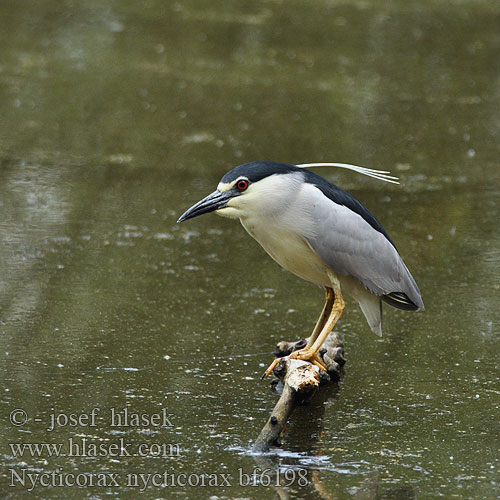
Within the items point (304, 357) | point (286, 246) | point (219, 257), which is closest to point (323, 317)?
point (304, 357)

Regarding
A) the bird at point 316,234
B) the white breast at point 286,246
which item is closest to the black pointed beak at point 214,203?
the bird at point 316,234

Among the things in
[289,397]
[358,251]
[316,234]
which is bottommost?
[289,397]

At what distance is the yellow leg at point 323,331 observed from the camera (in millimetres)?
4023

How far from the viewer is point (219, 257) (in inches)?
229

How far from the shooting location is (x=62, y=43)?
10.8 metres

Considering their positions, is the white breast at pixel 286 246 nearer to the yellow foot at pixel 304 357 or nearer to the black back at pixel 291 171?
the black back at pixel 291 171

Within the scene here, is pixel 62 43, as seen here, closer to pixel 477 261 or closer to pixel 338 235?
pixel 477 261

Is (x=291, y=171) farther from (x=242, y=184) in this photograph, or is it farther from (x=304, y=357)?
(x=304, y=357)

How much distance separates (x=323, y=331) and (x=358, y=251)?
40 cm

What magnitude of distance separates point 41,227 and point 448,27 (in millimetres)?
8017

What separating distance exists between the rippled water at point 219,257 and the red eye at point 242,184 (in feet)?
2.97

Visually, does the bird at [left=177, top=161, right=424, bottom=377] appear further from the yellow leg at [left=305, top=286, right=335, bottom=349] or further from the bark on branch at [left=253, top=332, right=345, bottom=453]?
the bark on branch at [left=253, top=332, right=345, bottom=453]

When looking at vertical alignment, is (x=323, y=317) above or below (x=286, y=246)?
below

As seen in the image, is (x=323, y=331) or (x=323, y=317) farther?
(x=323, y=317)
